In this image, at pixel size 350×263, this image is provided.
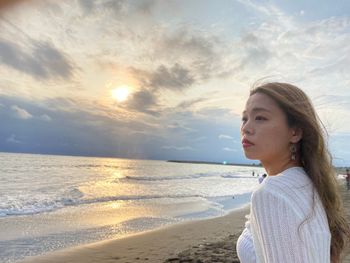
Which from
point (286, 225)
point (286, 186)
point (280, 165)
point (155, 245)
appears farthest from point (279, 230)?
point (155, 245)

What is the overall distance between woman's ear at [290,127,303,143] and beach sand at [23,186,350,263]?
6387mm

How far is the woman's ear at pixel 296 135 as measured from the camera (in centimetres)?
154

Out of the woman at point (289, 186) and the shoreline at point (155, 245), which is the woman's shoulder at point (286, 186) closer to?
the woman at point (289, 186)

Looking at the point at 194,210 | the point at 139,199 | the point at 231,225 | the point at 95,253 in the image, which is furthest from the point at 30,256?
the point at 139,199

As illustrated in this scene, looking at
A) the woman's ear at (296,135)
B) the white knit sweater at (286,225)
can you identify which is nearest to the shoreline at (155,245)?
the woman's ear at (296,135)

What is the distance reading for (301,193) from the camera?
1.31 meters

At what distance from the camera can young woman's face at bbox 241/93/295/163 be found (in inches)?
58.2

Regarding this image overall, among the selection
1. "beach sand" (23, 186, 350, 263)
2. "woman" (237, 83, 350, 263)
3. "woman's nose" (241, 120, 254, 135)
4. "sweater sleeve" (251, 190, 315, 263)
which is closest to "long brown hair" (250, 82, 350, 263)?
"woman" (237, 83, 350, 263)

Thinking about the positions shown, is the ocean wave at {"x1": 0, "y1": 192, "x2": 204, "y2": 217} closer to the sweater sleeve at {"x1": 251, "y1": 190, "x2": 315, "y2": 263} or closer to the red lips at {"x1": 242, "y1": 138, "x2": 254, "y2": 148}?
the red lips at {"x1": 242, "y1": 138, "x2": 254, "y2": 148}

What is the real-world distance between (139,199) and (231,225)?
9350 mm

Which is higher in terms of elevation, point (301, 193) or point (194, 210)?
point (301, 193)

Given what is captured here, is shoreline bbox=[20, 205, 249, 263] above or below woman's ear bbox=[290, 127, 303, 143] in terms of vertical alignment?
below

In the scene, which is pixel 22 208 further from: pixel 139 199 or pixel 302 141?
pixel 302 141

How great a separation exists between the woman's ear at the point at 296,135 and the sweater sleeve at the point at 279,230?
0.42 m
